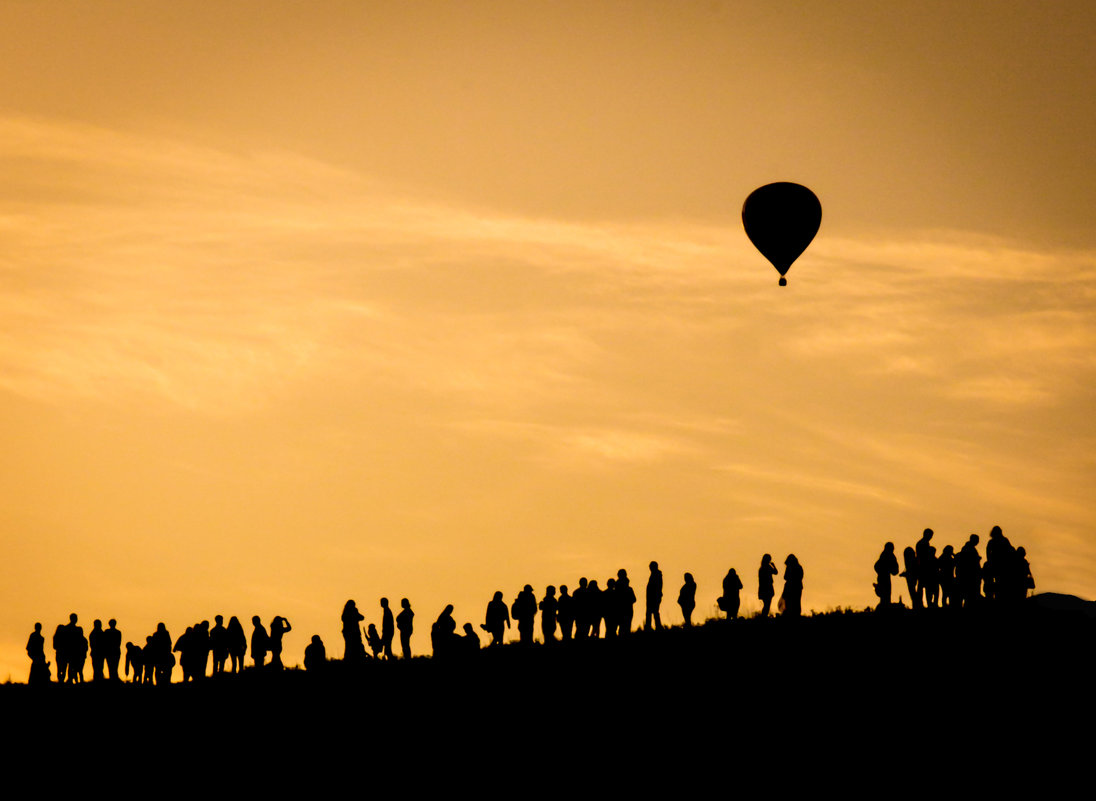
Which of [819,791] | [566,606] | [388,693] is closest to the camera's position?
[819,791]

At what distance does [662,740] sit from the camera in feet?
123

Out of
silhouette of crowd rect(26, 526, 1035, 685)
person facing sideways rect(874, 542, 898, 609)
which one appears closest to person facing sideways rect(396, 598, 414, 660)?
silhouette of crowd rect(26, 526, 1035, 685)

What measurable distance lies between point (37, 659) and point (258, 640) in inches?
208

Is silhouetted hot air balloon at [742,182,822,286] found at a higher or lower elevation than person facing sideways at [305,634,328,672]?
higher

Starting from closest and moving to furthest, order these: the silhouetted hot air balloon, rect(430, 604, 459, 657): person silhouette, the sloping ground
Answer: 1. the sloping ground
2. rect(430, 604, 459, 657): person silhouette
3. the silhouetted hot air balloon

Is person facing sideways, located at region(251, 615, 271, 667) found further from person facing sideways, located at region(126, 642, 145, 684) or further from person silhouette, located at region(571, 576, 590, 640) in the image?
person silhouette, located at region(571, 576, 590, 640)

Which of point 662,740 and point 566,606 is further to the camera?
point 566,606

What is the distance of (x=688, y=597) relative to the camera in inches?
1714

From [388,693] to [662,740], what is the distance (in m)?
6.46

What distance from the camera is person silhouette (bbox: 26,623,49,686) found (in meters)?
45.0

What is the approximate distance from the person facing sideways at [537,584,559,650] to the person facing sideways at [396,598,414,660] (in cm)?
289

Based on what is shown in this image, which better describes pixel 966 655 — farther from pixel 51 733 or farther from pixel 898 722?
pixel 51 733

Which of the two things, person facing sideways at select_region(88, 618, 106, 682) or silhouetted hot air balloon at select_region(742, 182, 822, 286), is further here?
silhouetted hot air balloon at select_region(742, 182, 822, 286)

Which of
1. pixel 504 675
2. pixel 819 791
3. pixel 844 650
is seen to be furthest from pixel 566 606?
pixel 819 791
